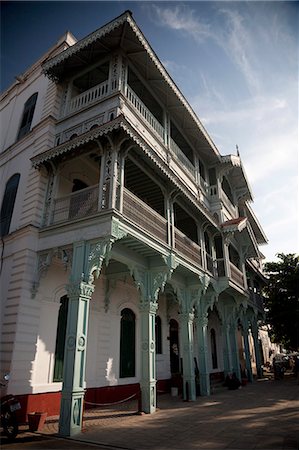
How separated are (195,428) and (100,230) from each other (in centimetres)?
532

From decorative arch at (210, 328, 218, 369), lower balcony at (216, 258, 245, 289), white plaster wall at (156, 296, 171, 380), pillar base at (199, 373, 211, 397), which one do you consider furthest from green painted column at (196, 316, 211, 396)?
decorative arch at (210, 328, 218, 369)

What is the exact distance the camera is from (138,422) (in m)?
8.05

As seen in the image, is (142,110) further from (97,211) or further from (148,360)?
(148,360)

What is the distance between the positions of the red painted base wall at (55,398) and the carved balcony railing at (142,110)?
936 cm

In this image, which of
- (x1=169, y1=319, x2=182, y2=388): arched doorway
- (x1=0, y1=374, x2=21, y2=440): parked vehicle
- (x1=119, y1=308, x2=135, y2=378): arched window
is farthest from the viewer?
(x1=169, y1=319, x2=182, y2=388): arched doorway

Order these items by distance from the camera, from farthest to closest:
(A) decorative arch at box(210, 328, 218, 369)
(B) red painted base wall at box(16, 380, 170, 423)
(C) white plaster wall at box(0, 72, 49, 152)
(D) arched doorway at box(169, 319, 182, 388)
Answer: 1. (A) decorative arch at box(210, 328, 218, 369)
2. (D) arched doorway at box(169, 319, 182, 388)
3. (C) white plaster wall at box(0, 72, 49, 152)
4. (B) red painted base wall at box(16, 380, 170, 423)

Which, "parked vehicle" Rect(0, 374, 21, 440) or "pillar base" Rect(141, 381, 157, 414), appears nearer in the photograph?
"parked vehicle" Rect(0, 374, 21, 440)

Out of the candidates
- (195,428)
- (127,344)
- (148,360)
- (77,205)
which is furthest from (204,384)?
(77,205)

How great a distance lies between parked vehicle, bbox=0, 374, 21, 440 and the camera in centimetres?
654

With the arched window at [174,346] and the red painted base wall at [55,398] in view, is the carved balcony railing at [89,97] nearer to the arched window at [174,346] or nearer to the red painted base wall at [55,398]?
the red painted base wall at [55,398]

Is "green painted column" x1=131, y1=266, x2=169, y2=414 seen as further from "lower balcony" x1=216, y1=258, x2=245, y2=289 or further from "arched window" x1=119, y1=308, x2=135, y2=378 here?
"lower balcony" x1=216, y1=258, x2=245, y2=289

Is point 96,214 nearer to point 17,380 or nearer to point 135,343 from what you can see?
point 17,380

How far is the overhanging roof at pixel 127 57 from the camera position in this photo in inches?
411

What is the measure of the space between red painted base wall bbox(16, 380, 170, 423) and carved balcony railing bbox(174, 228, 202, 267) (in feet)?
17.8
